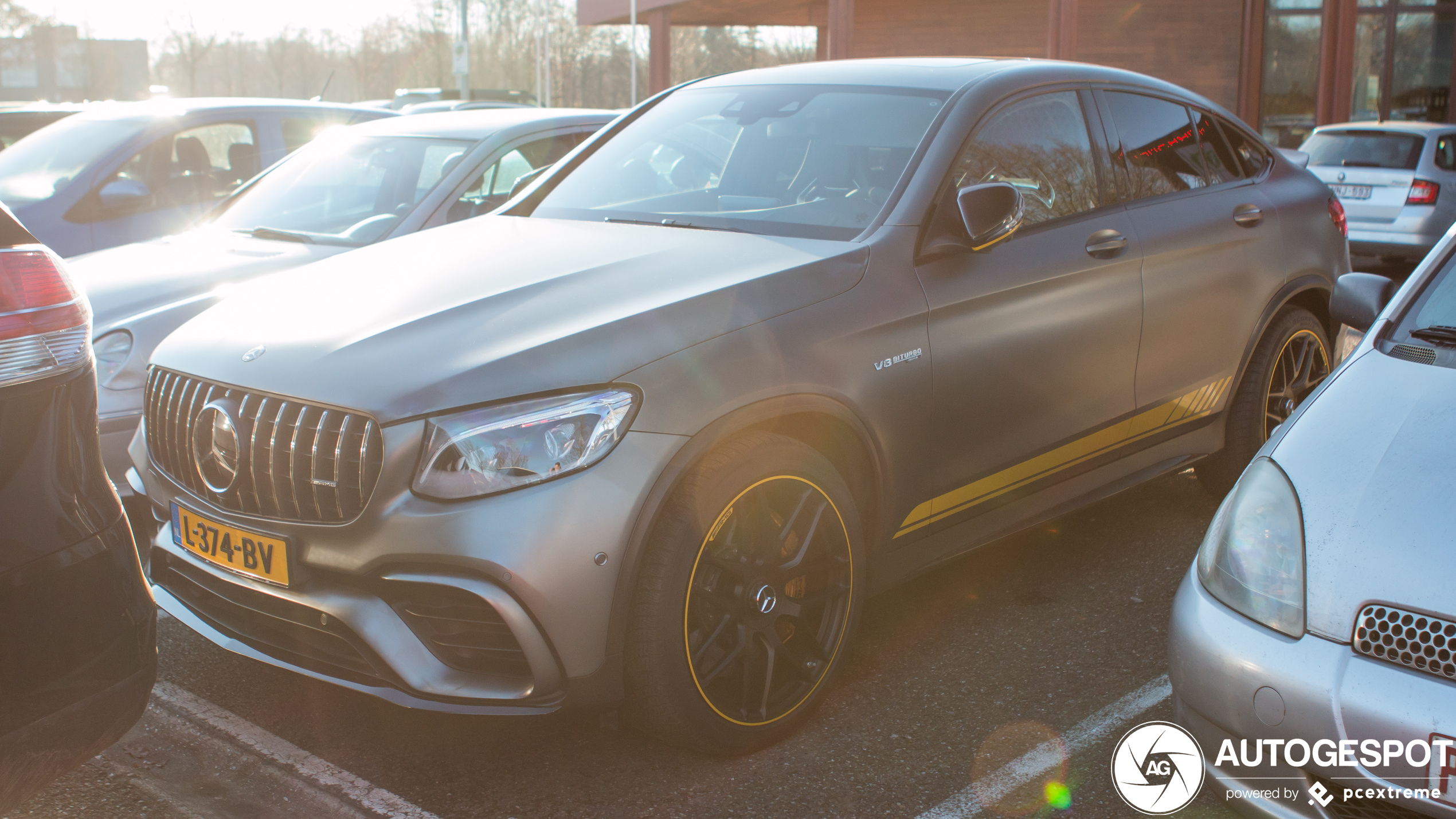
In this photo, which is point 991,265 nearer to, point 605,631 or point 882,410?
point 882,410

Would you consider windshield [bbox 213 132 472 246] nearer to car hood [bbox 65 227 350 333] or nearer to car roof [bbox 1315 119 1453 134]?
car hood [bbox 65 227 350 333]

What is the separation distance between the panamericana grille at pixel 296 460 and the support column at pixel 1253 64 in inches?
893

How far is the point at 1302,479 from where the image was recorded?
8.39 feet

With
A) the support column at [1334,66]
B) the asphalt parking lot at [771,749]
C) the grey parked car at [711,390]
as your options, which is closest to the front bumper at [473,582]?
the grey parked car at [711,390]

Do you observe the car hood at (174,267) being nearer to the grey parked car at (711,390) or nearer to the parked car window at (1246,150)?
the grey parked car at (711,390)

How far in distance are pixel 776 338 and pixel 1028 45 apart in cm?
2468

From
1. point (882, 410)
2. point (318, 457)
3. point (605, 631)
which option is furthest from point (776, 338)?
point (318, 457)

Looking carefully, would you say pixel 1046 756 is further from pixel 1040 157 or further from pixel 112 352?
pixel 112 352

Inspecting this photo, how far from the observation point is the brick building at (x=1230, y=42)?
19.8m

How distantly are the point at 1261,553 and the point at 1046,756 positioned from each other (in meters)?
0.88

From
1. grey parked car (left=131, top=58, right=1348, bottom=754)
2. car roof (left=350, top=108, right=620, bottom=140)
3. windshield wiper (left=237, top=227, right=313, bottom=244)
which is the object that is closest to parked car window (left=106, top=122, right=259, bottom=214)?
car roof (left=350, top=108, right=620, bottom=140)

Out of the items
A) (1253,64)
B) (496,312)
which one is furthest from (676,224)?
(1253,64)

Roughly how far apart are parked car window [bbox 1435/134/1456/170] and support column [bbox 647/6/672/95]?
56.7 ft

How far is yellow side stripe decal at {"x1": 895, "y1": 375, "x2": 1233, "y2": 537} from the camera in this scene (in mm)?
3547
